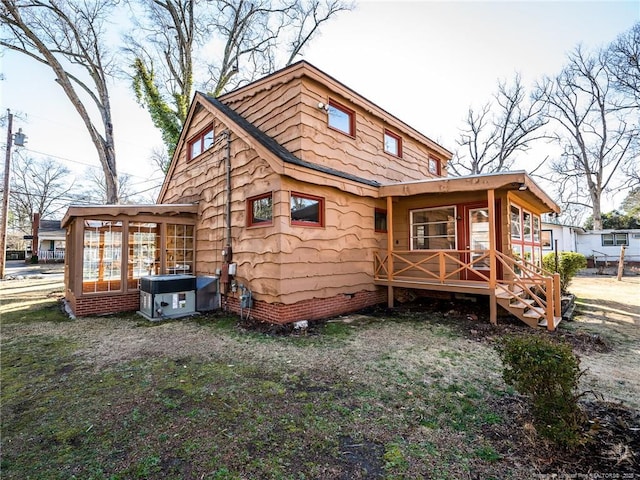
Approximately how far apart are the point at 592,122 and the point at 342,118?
2875 centimetres

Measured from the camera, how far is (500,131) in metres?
25.1

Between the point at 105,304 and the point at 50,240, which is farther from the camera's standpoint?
the point at 50,240

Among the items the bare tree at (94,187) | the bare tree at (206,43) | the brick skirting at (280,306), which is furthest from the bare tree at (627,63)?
the bare tree at (94,187)

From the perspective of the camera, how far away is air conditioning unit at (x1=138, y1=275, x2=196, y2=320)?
710cm

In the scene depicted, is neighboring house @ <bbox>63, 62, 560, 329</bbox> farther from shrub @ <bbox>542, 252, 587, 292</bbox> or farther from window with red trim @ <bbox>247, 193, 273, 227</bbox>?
shrub @ <bbox>542, 252, 587, 292</bbox>

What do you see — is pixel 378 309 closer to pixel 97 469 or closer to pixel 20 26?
pixel 97 469

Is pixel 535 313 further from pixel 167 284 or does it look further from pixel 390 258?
pixel 167 284

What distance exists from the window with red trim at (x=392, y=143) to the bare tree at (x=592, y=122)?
74.3 ft

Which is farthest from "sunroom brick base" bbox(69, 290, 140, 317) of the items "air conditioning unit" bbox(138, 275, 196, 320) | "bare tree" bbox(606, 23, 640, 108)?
"bare tree" bbox(606, 23, 640, 108)

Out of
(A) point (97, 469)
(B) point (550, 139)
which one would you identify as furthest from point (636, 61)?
(A) point (97, 469)

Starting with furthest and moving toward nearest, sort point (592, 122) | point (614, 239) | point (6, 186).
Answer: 1. point (592, 122)
2. point (614, 239)
3. point (6, 186)

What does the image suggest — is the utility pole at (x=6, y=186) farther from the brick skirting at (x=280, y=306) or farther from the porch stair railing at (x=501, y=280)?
the porch stair railing at (x=501, y=280)

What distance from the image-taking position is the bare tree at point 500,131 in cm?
2425

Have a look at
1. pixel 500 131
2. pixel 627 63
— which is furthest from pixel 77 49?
pixel 627 63
